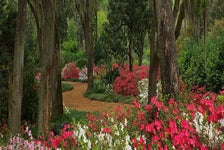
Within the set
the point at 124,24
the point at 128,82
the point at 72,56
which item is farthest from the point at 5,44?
the point at 72,56

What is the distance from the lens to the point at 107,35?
2197 centimetres

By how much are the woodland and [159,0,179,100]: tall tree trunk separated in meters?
0.02

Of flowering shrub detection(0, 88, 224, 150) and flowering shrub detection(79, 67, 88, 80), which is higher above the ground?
flowering shrub detection(79, 67, 88, 80)

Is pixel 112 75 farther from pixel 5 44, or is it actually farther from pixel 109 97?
pixel 5 44

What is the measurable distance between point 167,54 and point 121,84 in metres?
11.7

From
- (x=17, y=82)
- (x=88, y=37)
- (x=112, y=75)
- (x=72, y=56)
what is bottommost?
(x=112, y=75)

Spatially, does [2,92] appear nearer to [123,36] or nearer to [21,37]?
[21,37]

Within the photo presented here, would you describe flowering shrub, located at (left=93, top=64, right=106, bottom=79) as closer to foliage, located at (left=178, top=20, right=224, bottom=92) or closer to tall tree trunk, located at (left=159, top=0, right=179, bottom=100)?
foliage, located at (left=178, top=20, right=224, bottom=92)

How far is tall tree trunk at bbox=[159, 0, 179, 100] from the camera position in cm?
698

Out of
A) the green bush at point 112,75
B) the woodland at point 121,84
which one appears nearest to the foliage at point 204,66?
the woodland at point 121,84

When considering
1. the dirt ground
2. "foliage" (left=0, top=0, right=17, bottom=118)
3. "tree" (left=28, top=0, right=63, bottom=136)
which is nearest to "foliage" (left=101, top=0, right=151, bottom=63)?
the dirt ground

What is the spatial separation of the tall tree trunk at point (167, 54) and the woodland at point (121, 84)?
0.02 meters

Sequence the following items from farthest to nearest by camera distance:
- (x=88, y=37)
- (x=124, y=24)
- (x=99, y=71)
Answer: (x=99, y=71), (x=124, y=24), (x=88, y=37)

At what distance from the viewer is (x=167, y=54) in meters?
7.07
